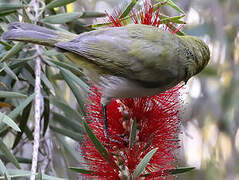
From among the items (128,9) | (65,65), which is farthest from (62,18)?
(128,9)

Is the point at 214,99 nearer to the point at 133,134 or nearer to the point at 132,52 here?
the point at 132,52

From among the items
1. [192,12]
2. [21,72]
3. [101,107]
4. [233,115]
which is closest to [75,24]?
[21,72]

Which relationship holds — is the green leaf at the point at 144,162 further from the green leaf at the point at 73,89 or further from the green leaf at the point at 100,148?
the green leaf at the point at 73,89

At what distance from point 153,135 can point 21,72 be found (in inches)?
31.3

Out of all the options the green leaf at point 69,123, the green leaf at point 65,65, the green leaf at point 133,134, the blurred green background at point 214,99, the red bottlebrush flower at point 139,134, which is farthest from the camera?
the blurred green background at point 214,99

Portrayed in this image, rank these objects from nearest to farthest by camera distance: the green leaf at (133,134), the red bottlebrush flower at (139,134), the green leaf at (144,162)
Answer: the green leaf at (144,162), the green leaf at (133,134), the red bottlebrush flower at (139,134)

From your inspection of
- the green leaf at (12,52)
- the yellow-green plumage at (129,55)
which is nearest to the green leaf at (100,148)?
the yellow-green plumage at (129,55)

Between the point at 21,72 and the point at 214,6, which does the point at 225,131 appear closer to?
the point at 214,6

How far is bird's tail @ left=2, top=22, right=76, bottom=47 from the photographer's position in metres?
2.01

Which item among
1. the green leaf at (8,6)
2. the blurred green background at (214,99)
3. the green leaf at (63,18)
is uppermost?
the green leaf at (8,6)

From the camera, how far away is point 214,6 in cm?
471

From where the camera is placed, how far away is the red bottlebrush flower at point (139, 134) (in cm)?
194

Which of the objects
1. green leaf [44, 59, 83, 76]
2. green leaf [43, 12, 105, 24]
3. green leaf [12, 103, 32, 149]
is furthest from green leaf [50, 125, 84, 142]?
green leaf [43, 12, 105, 24]

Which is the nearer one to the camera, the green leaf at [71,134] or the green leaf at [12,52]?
the green leaf at [12,52]
